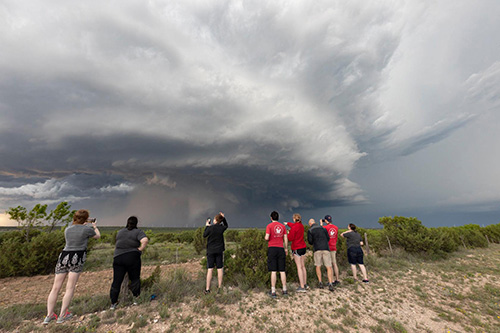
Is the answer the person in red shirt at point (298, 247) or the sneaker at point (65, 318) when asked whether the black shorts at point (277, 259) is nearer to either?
the person in red shirt at point (298, 247)

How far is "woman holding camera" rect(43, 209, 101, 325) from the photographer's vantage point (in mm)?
4391

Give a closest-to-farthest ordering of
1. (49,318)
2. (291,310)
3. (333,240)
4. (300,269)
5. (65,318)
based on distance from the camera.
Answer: (49,318) → (65,318) → (291,310) → (300,269) → (333,240)

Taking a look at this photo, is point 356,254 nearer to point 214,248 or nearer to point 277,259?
point 277,259

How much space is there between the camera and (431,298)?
7.50 metres

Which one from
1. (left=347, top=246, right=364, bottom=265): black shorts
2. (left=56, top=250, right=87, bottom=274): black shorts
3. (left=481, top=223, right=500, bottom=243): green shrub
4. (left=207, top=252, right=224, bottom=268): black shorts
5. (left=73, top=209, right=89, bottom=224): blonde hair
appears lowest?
(left=481, top=223, right=500, bottom=243): green shrub

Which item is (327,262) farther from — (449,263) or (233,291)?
(449,263)

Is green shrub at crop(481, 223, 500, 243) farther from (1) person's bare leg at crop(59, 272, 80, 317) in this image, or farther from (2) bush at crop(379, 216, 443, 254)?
(1) person's bare leg at crop(59, 272, 80, 317)

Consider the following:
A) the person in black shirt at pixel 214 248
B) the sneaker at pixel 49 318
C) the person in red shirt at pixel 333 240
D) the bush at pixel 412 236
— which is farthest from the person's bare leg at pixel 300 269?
the bush at pixel 412 236

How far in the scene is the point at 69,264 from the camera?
14.9 ft

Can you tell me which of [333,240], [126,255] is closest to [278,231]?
[333,240]

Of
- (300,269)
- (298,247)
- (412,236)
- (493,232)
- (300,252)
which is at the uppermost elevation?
(298,247)

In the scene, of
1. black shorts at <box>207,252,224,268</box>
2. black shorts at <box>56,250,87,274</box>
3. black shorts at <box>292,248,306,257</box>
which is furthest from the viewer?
black shorts at <box>292,248,306,257</box>

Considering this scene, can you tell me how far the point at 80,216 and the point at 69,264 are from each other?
1057 mm

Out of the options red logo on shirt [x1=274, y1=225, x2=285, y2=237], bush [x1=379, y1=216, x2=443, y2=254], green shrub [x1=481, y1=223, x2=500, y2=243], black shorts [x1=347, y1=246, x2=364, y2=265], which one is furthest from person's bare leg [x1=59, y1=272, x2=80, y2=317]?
green shrub [x1=481, y1=223, x2=500, y2=243]
